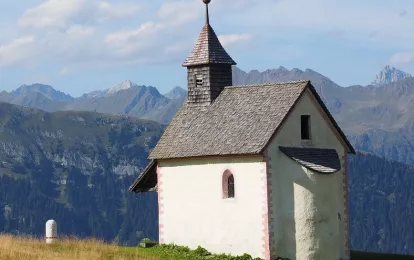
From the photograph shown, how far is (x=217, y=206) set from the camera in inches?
2025

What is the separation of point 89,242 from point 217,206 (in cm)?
779

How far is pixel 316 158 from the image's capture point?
50.8 metres

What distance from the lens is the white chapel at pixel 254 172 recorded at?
161 ft

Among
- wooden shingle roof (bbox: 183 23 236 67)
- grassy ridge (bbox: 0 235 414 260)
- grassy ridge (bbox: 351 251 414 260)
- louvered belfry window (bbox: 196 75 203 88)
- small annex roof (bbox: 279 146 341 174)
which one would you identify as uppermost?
wooden shingle roof (bbox: 183 23 236 67)

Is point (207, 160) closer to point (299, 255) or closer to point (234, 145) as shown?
point (234, 145)

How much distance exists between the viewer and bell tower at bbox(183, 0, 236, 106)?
5603 cm

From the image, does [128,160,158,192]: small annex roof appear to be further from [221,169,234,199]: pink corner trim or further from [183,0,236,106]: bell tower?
[221,169,234,199]: pink corner trim

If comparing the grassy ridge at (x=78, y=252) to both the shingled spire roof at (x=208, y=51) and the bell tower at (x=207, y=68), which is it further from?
the shingled spire roof at (x=208, y=51)

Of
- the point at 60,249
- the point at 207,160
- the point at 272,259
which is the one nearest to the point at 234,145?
the point at 207,160

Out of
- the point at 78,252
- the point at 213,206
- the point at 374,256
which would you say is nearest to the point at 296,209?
the point at 213,206

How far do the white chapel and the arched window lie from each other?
0.05m

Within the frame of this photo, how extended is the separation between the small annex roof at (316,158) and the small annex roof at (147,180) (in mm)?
9762

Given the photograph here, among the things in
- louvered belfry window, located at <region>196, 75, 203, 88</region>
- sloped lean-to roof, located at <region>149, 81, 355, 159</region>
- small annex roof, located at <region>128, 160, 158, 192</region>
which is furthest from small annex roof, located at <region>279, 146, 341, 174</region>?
small annex roof, located at <region>128, 160, 158, 192</region>

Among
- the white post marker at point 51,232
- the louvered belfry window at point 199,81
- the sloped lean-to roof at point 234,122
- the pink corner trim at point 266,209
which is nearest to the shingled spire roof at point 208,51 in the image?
the louvered belfry window at point 199,81
